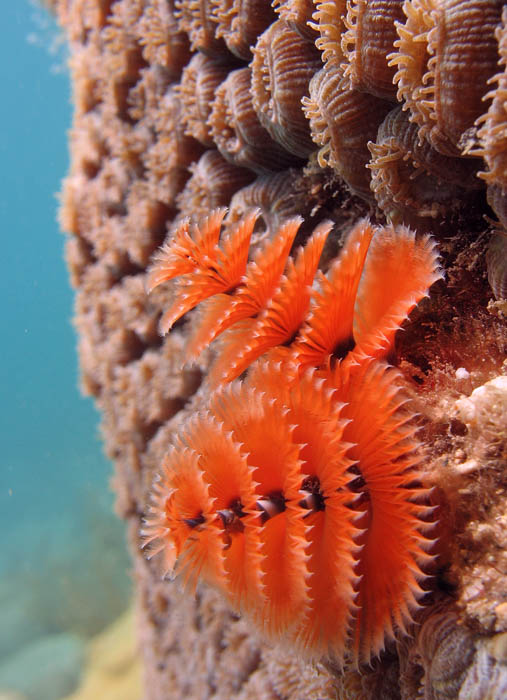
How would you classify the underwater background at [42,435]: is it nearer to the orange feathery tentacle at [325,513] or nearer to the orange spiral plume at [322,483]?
the orange spiral plume at [322,483]

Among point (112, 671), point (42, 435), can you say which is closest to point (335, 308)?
point (112, 671)

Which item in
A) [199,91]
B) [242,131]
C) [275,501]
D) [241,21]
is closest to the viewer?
[275,501]

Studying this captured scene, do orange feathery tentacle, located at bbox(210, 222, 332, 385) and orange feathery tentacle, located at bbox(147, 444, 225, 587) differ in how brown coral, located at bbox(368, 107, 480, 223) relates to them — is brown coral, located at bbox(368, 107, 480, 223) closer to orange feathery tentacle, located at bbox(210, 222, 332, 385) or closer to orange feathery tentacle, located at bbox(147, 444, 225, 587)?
orange feathery tentacle, located at bbox(210, 222, 332, 385)

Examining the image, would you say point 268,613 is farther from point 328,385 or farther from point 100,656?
point 100,656

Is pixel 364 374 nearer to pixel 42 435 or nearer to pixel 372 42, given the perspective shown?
pixel 372 42

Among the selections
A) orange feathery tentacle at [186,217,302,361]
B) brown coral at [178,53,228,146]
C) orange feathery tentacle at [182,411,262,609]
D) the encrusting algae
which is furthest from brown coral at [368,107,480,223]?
brown coral at [178,53,228,146]

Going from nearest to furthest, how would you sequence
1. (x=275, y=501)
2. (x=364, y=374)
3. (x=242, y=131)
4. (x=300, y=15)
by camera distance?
(x=275, y=501)
(x=364, y=374)
(x=300, y=15)
(x=242, y=131)

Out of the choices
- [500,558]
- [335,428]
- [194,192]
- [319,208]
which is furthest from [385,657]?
[194,192]
